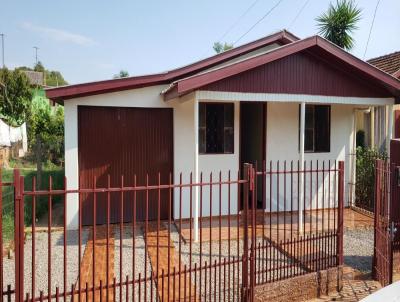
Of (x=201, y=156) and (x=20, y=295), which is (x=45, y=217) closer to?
(x=201, y=156)

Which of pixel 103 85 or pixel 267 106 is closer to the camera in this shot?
pixel 103 85

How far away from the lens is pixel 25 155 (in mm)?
22438

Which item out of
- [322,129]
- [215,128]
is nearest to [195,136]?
[215,128]

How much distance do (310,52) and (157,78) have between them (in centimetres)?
346

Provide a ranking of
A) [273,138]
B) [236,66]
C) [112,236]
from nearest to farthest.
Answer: [236,66]
[112,236]
[273,138]

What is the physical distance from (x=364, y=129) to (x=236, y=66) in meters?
9.79

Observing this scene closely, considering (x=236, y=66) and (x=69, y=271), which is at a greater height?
(x=236, y=66)

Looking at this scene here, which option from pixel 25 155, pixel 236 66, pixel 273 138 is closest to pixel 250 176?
pixel 236 66

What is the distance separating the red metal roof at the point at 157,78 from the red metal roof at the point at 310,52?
0.56m

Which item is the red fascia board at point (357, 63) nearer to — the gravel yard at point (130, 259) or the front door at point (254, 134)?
the front door at point (254, 134)

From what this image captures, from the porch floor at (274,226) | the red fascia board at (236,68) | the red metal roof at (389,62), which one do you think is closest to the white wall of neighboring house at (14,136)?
the porch floor at (274,226)

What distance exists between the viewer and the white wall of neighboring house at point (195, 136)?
26.0 ft

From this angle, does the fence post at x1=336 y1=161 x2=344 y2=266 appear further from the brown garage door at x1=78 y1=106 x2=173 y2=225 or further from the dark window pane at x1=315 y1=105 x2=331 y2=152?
the dark window pane at x1=315 y1=105 x2=331 y2=152

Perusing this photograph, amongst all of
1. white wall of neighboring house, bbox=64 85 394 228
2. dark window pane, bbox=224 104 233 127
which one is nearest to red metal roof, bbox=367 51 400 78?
white wall of neighboring house, bbox=64 85 394 228
